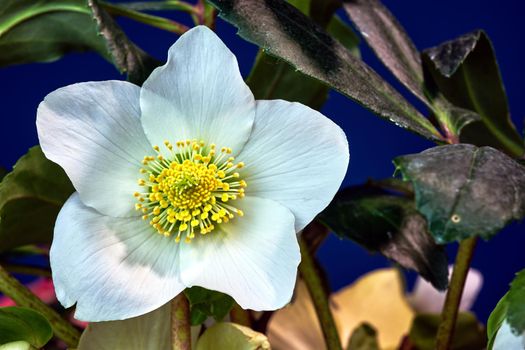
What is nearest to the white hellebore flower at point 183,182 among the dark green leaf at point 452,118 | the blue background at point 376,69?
the dark green leaf at point 452,118

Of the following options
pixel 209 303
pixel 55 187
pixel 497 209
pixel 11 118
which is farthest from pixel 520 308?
pixel 11 118

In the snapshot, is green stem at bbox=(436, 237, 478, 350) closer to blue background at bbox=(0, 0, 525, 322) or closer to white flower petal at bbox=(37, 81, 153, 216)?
white flower petal at bbox=(37, 81, 153, 216)

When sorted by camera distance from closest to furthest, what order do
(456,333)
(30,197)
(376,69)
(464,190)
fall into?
(464,190) → (30,197) → (456,333) → (376,69)

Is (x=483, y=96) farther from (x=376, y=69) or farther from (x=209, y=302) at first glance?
(x=376, y=69)

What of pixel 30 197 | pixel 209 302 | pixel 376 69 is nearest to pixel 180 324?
pixel 209 302

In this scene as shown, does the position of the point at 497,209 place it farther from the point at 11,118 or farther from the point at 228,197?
the point at 11,118

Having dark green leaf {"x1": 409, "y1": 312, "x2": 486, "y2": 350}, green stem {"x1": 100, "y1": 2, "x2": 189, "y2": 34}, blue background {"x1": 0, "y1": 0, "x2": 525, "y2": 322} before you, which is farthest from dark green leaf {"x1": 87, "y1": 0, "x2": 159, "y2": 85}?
blue background {"x1": 0, "y1": 0, "x2": 525, "y2": 322}

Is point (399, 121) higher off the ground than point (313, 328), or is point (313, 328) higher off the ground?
point (399, 121)
